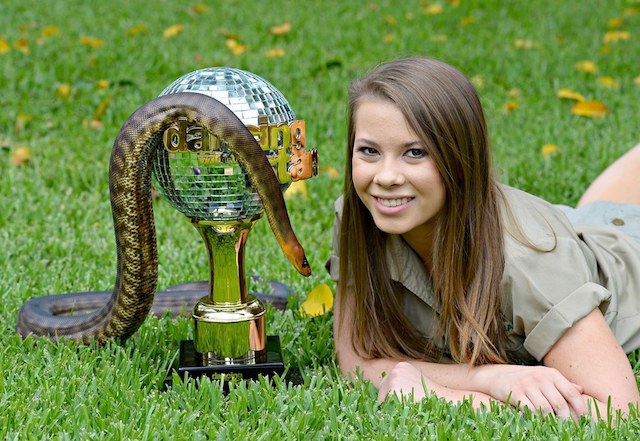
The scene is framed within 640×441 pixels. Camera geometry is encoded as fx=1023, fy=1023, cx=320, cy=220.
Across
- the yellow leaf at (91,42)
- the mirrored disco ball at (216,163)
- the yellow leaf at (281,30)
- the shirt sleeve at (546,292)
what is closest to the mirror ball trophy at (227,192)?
the mirrored disco ball at (216,163)

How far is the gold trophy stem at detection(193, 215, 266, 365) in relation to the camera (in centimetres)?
262

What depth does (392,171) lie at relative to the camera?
2600 millimetres

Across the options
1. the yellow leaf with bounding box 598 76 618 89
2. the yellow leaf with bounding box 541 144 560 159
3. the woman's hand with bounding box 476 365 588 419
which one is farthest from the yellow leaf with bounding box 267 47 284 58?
the woman's hand with bounding box 476 365 588 419

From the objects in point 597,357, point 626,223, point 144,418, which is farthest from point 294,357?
point 626,223

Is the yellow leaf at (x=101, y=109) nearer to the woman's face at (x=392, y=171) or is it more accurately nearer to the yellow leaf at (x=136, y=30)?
the yellow leaf at (x=136, y=30)

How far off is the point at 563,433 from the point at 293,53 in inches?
177

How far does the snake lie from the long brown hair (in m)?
0.42

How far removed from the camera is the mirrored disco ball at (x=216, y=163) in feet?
8.06

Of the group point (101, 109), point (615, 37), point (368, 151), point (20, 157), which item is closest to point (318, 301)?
point (368, 151)

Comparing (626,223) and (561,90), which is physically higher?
(561,90)

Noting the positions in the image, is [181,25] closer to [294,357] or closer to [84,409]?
[294,357]

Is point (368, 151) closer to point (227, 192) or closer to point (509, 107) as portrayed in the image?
point (227, 192)

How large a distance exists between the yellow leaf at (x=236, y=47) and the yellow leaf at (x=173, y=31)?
40 centimetres

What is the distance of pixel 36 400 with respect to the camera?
2496mm
